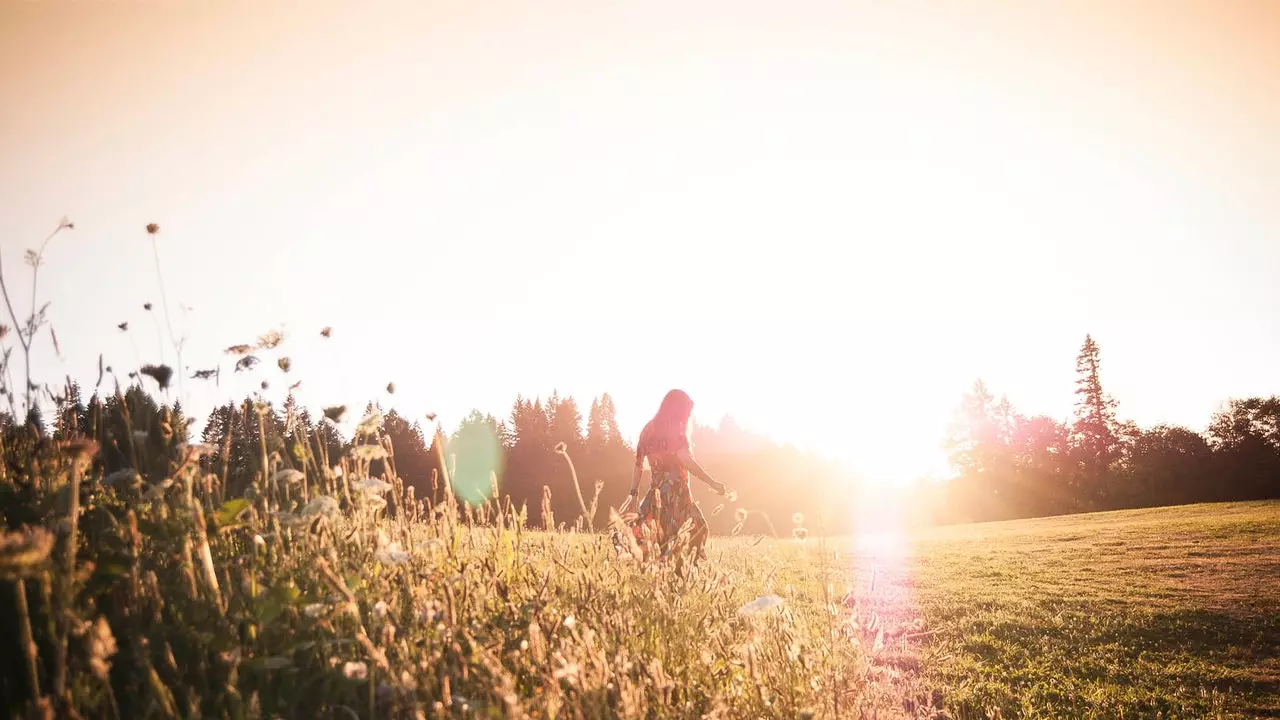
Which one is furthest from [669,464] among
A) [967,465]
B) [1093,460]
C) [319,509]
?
[967,465]

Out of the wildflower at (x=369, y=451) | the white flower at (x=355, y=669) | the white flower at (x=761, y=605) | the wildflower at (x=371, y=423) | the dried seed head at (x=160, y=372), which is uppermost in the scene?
the dried seed head at (x=160, y=372)

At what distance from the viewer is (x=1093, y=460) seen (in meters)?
57.3

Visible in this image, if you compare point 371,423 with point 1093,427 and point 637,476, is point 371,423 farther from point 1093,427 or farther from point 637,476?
point 1093,427

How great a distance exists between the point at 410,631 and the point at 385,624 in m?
0.15

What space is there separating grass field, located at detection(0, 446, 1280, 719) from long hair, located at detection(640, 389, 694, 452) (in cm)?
288

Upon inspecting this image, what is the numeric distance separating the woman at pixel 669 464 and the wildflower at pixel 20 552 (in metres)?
6.28

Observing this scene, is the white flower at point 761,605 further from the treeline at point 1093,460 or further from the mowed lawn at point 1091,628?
the treeline at point 1093,460

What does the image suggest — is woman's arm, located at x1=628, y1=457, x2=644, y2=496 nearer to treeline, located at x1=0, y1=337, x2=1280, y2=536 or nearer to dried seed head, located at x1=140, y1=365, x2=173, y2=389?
dried seed head, located at x1=140, y1=365, x2=173, y2=389

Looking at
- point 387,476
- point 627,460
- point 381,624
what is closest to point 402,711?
point 381,624

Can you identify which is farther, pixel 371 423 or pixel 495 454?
pixel 495 454

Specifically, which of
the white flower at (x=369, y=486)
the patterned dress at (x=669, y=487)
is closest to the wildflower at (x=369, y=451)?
the white flower at (x=369, y=486)

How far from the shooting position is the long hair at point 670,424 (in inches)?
312

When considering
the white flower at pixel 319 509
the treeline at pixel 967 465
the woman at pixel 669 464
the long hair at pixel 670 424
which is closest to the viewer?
the white flower at pixel 319 509

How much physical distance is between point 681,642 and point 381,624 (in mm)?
1445
